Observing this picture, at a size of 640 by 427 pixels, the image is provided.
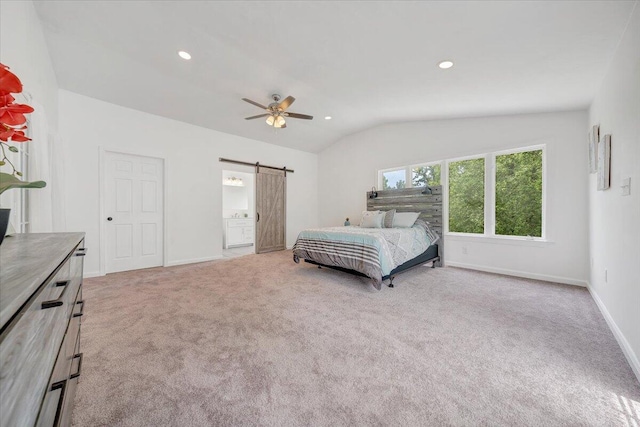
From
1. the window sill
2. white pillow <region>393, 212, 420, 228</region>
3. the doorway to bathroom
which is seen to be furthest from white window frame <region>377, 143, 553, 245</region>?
the doorway to bathroom

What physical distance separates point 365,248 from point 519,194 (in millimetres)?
2826

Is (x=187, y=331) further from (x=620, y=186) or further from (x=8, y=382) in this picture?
(x=620, y=186)

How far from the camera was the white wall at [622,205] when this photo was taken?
1.72m

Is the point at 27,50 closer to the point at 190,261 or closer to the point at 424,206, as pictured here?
the point at 190,261

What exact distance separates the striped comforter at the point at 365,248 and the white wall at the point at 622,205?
1990 millimetres

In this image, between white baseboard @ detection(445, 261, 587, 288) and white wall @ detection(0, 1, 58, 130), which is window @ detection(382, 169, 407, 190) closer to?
white baseboard @ detection(445, 261, 587, 288)

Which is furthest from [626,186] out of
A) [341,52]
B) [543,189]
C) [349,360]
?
[341,52]

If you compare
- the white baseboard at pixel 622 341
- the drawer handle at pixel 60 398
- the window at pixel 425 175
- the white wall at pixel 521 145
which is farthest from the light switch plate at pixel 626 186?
the drawer handle at pixel 60 398

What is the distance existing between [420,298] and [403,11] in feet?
9.56

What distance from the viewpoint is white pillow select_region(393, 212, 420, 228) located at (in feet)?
14.8

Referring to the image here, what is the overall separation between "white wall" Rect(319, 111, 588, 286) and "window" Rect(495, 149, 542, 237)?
0.17 meters

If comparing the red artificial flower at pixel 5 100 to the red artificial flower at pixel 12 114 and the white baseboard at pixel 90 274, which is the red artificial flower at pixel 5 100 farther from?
the white baseboard at pixel 90 274

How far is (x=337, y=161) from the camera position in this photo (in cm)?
662

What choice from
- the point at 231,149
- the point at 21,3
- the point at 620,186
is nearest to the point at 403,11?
the point at 620,186
